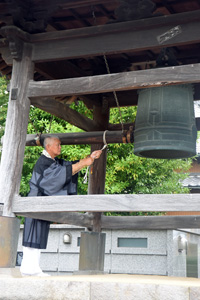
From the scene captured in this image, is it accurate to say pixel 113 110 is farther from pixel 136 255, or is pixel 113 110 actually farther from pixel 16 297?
pixel 16 297

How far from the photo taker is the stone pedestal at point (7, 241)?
3.98m

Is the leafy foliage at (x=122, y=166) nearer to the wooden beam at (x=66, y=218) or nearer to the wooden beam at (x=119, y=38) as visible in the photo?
the wooden beam at (x=66, y=218)

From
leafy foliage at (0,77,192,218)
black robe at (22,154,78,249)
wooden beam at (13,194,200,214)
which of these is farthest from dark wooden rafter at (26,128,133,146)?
leafy foliage at (0,77,192,218)

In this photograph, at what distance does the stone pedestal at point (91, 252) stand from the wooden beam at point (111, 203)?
160 cm

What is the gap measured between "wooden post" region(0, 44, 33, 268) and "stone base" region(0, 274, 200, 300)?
0.58 meters

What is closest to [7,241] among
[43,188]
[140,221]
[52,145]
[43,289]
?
[43,188]

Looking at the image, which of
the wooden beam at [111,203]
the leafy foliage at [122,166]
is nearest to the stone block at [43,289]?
the wooden beam at [111,203]

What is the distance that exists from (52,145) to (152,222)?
1.59m

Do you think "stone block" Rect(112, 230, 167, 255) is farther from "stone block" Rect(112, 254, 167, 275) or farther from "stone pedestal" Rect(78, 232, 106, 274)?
"stone pedestal" Rect(78, 232, 106, 274)

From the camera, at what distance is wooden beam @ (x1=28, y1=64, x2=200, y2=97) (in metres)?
3.86

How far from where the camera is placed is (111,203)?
3.71 m

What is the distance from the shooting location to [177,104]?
177 inches

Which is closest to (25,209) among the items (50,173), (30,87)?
(50,173)

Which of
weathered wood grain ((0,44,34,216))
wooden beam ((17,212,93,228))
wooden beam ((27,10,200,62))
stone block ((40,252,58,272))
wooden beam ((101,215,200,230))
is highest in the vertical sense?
wooden beam ((27,10,200,62))
